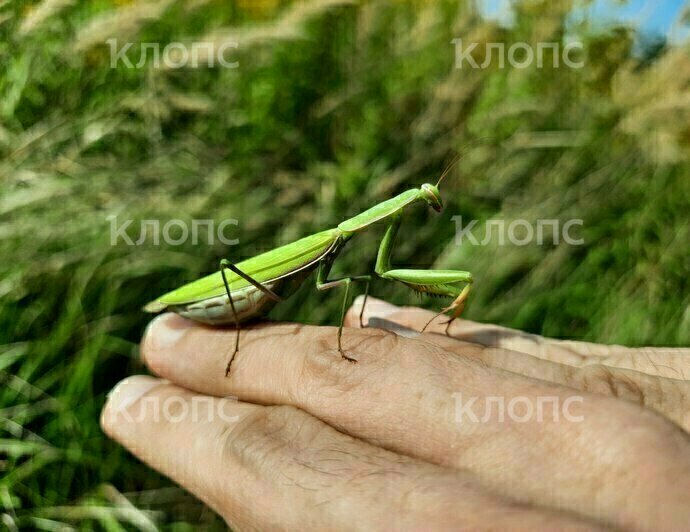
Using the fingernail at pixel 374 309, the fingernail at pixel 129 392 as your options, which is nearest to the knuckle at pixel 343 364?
the fingernail at pixel 374 309

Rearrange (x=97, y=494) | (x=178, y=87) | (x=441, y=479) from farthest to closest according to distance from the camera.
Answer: (x=178, y=87), (x=97, y=494), (x=441, y=479)

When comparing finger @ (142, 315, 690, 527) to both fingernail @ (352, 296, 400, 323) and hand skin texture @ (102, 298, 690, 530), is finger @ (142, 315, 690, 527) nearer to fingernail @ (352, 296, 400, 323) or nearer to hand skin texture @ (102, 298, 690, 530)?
hand skin texture @ (102, 298, 690, 530)

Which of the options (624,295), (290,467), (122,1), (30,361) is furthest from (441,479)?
(122,1)

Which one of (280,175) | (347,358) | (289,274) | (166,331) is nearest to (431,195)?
(289,274)

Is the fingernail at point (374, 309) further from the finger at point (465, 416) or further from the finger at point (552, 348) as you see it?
the finger at point (465, 416)

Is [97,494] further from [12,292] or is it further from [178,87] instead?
[178,87]
